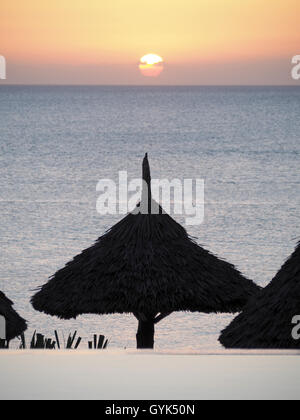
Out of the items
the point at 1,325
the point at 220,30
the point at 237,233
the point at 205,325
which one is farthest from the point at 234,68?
the point at 1,325

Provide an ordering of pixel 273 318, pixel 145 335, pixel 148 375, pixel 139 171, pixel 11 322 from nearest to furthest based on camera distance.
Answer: pixel 148 375 → pixel 273 318 → pixel 145 335 → pixel 11 322 → pixel 139 171

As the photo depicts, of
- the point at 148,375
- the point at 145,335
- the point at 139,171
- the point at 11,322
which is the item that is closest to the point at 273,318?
the point at 145,335

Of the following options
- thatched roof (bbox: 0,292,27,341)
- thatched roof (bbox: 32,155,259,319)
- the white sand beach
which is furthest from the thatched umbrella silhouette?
the white sand beach

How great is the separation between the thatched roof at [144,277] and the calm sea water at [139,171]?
2.52ft

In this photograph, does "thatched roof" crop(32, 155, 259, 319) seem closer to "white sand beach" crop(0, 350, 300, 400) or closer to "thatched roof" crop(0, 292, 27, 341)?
"thatched roof" crop(0, 292, 27, 341)

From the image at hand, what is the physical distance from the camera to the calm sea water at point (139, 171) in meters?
22.1

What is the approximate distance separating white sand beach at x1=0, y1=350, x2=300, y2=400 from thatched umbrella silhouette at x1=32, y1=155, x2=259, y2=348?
3087 mm

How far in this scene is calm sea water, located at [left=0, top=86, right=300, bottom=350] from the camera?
2211 centimetres

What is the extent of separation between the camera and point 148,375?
432cm

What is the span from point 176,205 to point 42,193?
7508 millimetres

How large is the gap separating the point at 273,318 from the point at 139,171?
131ft

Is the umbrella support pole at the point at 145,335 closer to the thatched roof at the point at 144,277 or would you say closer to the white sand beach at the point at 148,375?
the thatched roof at the point at 144,277

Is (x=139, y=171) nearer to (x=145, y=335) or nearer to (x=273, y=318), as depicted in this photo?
(x=145, y=335)

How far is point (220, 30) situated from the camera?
1689 inches
